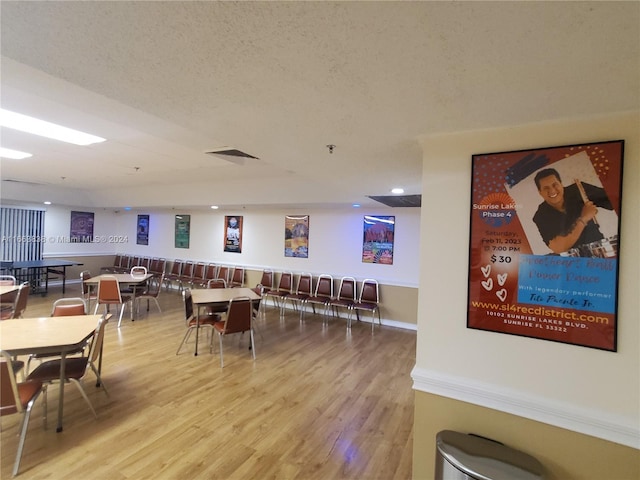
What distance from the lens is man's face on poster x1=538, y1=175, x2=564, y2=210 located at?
5.20 feet

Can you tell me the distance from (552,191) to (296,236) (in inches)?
240

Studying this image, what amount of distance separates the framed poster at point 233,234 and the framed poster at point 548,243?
716cm

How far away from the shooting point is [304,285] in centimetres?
692

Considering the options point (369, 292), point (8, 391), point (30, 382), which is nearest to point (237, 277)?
point (369, 292)

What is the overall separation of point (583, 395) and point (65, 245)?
481 inches

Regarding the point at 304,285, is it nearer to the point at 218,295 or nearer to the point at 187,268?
the point at 218,295

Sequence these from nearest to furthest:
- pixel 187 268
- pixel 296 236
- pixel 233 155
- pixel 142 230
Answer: pixel 233 155, pixel 296 236, pixel 187 268, pixel 142 230

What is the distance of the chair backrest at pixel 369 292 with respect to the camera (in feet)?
20.5

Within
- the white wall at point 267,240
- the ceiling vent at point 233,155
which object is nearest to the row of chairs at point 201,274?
the white wall at point 267,240

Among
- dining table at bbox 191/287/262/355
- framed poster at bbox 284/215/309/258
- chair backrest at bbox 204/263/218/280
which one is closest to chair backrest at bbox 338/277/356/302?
framed poster at bbox 284/215/309/258

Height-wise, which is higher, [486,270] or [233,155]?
[233,155]

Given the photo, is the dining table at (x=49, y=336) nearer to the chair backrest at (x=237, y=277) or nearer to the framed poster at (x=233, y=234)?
the chair backrest at (x=237, y=277)

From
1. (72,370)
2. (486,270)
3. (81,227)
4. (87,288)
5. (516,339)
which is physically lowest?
(72,370)

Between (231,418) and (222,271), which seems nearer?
(231,418)
